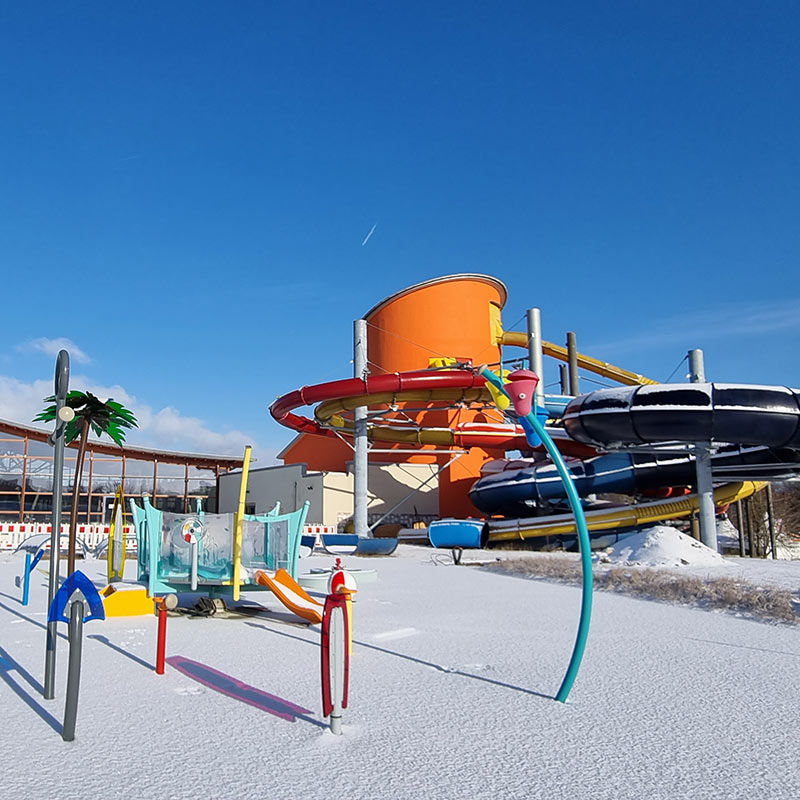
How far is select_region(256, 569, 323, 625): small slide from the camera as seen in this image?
29.1 ft

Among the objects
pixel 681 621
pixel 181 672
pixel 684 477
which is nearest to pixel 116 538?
pixel 181 672

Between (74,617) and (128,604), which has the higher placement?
(74,617)

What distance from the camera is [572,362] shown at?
35.0 meters

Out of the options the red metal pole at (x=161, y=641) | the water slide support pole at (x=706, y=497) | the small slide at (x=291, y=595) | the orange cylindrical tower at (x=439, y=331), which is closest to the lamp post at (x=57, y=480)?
the red metal pole at (x=161, y=641)

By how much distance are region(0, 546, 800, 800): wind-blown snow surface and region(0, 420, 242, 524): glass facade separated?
24558 millimetres

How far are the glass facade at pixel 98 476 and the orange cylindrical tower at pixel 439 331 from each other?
10471mm

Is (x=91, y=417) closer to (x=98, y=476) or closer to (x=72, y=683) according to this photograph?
(x=72, y=683)

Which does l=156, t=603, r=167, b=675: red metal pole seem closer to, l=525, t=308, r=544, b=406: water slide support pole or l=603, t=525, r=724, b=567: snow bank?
l=603, t=525, r=724, b=567: snow bank

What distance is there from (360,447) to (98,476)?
1710 cm

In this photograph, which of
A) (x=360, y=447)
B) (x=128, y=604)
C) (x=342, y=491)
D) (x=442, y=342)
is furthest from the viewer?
(x=442, y=342)

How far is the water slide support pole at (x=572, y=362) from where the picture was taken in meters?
34.2

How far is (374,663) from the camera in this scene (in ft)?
21.8

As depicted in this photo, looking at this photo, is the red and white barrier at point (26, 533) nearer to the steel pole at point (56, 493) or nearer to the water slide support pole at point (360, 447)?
the water slide support pole at point (360, 447)

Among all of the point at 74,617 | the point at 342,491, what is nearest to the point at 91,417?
the point at 74,617
